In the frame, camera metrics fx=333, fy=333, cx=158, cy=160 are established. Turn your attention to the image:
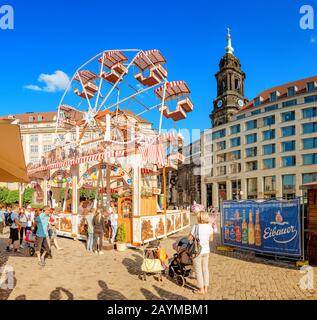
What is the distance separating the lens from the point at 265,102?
226ft

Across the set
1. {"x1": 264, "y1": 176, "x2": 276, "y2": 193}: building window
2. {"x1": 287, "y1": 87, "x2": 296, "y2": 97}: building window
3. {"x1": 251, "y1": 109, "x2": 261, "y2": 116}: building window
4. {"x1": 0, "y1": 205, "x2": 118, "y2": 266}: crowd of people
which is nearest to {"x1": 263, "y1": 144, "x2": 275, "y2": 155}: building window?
{"x1": 264, "y1": 176, "x2": 276, "y2": 193}: building window

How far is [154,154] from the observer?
15781mm

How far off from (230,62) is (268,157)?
28338 millimetres

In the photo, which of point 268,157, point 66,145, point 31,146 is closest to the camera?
point 66,145

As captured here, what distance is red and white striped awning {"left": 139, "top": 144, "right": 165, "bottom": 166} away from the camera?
15.7 meters

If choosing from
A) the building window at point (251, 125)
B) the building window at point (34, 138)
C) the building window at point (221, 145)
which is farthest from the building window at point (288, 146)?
the building window at point (34, 138)

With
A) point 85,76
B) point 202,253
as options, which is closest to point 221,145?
point 85,76

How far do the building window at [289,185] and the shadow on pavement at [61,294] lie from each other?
56996 millimetres

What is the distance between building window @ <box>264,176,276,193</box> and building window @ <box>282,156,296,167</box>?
3398mm

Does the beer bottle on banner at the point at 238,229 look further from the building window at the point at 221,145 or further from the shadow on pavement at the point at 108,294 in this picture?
the building window at the point at 221,145
